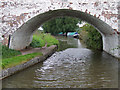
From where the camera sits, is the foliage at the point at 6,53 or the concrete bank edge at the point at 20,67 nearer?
the concrete bank edge at the point at 20,67

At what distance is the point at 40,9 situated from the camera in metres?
10.1

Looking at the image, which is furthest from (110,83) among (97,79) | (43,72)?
(43,72)

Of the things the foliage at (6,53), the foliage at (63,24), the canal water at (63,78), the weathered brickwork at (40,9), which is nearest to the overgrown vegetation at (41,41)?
the foliage at (6,53)

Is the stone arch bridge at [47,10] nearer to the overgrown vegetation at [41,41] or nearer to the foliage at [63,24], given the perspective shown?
the overgrown vegetation at [41,41]

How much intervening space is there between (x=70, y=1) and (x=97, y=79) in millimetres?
4602

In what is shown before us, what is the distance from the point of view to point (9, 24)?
419 inches

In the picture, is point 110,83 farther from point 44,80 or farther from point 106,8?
point 106,8

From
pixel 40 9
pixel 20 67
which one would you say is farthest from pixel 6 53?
pixel 40 9

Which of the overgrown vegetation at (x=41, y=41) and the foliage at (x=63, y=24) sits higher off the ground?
the foliage at (x=63, y=24)

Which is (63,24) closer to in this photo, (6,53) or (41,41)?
(41,41)

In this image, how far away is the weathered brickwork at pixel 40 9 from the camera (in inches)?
388

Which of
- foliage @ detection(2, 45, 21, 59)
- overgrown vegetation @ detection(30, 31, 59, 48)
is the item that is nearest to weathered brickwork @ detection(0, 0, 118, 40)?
foliage @ detection(2, 45, 21, 59)

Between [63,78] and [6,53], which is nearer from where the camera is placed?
[63,78]

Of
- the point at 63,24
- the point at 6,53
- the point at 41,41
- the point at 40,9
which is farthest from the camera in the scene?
the point at 63,24
